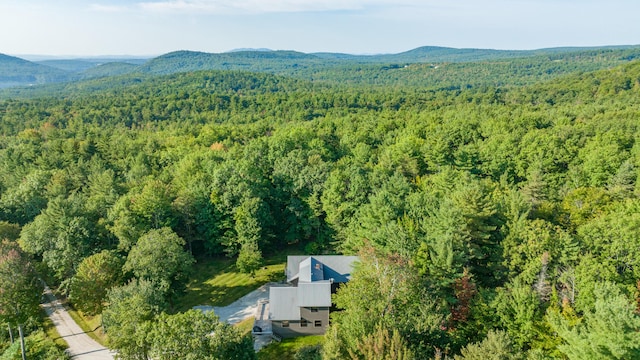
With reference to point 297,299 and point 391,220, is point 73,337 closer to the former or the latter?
point 297,299

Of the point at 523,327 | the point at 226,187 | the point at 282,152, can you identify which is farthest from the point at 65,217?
the point at 523,327

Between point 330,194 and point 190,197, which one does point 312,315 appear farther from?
point 190,197

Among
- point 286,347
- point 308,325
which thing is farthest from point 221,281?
point 286,347

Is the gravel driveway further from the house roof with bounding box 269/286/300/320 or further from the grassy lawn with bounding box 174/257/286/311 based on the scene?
the house roof with bounding box 269/286/300/320

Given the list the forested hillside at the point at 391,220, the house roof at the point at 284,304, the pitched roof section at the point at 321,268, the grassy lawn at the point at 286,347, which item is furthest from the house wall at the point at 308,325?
the pitched roof section at the point at 321,268

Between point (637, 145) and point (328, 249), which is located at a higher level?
point (637, 145)

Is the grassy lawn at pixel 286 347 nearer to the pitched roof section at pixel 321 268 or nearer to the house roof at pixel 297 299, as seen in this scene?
the house roof at pixel 297 299
